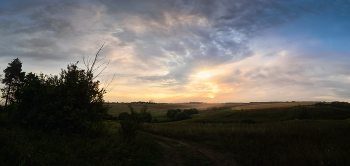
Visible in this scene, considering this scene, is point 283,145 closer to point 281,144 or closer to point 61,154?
point 281,144

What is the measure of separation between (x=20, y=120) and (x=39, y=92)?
9.92ft

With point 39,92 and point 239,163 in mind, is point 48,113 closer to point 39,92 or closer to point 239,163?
point 39,92

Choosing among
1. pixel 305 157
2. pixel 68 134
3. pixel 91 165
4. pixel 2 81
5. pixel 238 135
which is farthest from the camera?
pixel 2 81

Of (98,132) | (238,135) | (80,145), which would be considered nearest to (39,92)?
(98,132)

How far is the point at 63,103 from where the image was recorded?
1261 centimetres

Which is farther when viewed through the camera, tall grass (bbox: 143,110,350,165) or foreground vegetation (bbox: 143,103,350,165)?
foreground vegetation (bbox: 143,103,350,165)

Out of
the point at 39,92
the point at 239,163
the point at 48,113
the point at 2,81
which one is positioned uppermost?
the point at 2,81

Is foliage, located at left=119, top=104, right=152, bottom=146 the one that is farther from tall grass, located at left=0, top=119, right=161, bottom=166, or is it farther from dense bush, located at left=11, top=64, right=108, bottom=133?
dense bush, located at left=11, top=64, right=108, bottom=133

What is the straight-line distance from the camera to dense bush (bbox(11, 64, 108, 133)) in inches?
483

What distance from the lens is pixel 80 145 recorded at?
31.9ft

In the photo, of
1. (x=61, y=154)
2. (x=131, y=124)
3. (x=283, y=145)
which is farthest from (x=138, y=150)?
(x=283, y=145)

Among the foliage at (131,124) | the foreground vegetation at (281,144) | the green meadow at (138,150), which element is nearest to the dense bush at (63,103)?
the green meadow at (138,150)

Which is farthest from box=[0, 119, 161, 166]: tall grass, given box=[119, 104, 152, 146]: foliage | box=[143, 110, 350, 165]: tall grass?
box=[143, 110, 350, 165]: tall grass

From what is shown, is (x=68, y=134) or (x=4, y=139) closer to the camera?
(x=4, y=139)
